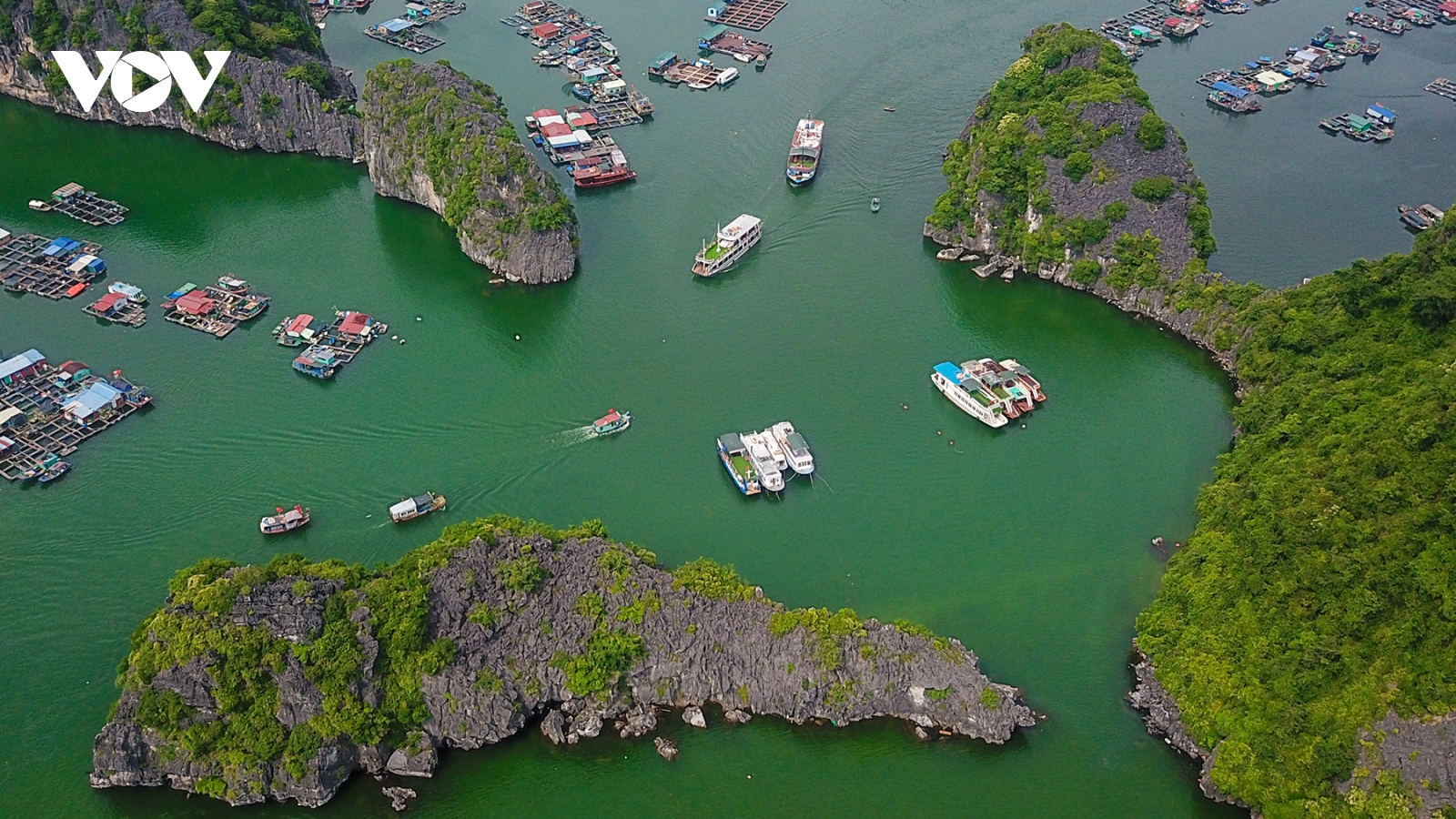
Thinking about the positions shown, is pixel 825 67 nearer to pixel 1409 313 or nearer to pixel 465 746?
pixel 1409 313

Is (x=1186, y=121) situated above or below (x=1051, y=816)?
below

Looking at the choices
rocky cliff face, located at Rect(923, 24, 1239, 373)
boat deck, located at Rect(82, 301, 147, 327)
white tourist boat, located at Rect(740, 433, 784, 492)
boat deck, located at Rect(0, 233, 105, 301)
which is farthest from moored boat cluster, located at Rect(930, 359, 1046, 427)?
boat deck, located at Rect(0, 233, 105, 301)

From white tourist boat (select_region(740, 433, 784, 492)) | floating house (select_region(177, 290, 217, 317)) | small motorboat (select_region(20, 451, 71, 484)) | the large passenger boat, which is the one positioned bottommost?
the large passenger boat

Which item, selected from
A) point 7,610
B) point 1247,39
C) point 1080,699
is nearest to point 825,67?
point 1247,39

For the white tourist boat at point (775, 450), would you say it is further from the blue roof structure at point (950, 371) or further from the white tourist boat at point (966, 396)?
the blue roof structure at point (950, 371)

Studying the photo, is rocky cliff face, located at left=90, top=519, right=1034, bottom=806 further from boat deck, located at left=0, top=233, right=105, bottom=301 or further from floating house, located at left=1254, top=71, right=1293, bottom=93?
floating house, located at left=1254, top=71, right=1293, bottom=93

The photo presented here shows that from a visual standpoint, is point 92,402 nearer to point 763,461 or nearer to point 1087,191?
point 763,461
